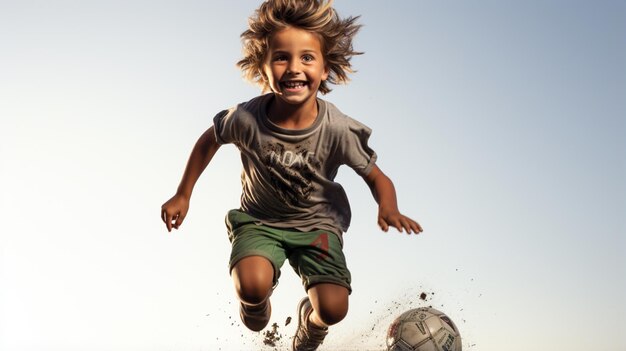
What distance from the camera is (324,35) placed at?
20.0 feet

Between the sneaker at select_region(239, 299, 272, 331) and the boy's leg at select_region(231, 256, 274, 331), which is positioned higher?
the boy's leg at select_region(231, 256, 274, 331)

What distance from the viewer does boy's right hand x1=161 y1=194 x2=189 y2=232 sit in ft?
20.4

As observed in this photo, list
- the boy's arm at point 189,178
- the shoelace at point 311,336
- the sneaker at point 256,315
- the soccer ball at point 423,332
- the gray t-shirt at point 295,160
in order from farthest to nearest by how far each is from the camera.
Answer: the soccer ball at point 423,332
the shoelace at point 311,336
the sneaker at point 256,315
the boy's arm at point 189,178
the gray t-shirt at point 295,160

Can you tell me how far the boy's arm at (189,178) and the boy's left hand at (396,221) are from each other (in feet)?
4.71

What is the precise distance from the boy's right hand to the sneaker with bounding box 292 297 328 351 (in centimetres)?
148

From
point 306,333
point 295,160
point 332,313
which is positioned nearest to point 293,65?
point 295,160

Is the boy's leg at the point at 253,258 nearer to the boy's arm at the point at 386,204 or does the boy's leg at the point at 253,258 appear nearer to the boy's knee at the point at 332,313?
the boy's knee at the point at 332,313

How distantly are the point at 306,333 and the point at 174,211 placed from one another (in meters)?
1.67

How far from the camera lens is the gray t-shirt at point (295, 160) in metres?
6.11

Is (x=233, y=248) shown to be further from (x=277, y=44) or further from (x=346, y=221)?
(x=277, y=44)

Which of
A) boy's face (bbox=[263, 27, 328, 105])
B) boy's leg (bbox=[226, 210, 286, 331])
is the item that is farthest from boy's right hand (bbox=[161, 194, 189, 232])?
boy's face (bbox=[263, 27, 328, 105])

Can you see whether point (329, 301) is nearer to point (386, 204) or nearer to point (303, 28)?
point (386, 204)

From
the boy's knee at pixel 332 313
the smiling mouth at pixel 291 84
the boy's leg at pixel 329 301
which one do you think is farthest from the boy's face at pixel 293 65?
the boy's knee at pixel 332 313

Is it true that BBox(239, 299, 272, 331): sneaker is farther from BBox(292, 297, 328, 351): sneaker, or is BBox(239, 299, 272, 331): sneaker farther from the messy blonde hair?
the messy blonde hair
